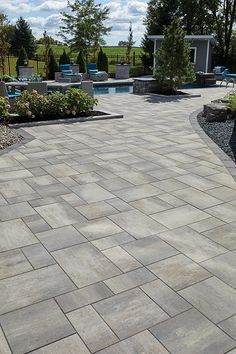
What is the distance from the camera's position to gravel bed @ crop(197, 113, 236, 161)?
7349 millimetres

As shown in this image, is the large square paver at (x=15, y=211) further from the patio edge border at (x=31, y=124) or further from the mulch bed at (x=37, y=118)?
the mulch bed at (x=37, y=118)

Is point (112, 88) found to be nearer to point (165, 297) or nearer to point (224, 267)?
point (224, 267)

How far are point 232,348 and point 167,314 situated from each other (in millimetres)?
520

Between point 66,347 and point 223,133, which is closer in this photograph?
point 66,347

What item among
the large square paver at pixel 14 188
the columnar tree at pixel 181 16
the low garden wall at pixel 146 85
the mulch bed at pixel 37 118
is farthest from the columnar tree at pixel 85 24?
the large square paver at pixel 14 188

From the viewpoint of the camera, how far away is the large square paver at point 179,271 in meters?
3.21

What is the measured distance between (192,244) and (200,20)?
32368mm

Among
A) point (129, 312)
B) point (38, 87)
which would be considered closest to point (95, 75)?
point (38, 87)

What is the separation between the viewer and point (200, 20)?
105 ft

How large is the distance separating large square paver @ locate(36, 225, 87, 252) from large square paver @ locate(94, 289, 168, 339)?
3.29 ft

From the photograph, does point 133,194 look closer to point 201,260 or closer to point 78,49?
point 201,260

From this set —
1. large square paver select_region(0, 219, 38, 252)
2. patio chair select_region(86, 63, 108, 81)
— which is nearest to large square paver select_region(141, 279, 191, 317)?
large square paver select_region(0, 219, 38, 252)

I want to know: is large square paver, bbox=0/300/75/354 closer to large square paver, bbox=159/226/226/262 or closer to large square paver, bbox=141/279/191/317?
large square paver, bbox=141/279/191/317

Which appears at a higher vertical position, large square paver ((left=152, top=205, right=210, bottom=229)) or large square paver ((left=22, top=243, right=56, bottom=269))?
large square paver ((left=152, top=205, right=210, bottom=229))
